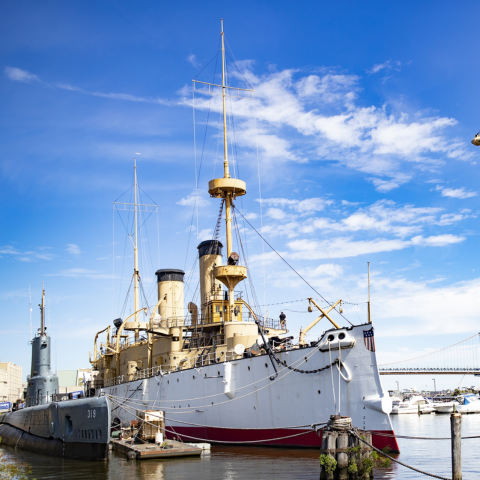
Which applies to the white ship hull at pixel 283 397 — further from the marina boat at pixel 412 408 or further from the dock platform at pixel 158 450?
the marina boat at pixel 412 408

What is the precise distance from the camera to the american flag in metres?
18.5

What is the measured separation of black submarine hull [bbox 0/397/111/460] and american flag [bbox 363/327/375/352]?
1003cm

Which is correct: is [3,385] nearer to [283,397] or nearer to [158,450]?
[158,450]

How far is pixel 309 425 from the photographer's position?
757 inches

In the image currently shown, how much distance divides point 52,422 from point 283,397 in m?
12.0

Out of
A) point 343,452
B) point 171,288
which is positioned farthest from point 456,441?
point 171,288

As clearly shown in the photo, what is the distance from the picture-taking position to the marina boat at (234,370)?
18.8m

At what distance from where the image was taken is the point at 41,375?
34.4 m

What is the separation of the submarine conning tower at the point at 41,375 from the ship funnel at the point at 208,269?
11.9 metres

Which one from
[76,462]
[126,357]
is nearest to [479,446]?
[76,462]

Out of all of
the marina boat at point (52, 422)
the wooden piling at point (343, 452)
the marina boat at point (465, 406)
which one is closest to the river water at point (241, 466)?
the marina boat at point (52, 422)

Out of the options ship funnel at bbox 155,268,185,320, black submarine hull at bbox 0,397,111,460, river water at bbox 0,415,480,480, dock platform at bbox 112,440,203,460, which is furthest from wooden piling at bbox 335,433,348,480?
ship funnel at bbox 155,268,185,320

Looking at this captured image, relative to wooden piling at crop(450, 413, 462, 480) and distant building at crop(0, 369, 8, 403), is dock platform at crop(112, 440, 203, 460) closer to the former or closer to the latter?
wooden piling at crop(450, 413, 462, 480)

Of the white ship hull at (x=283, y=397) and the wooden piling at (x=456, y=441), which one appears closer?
the wooden piling at (x=456, y=441)
